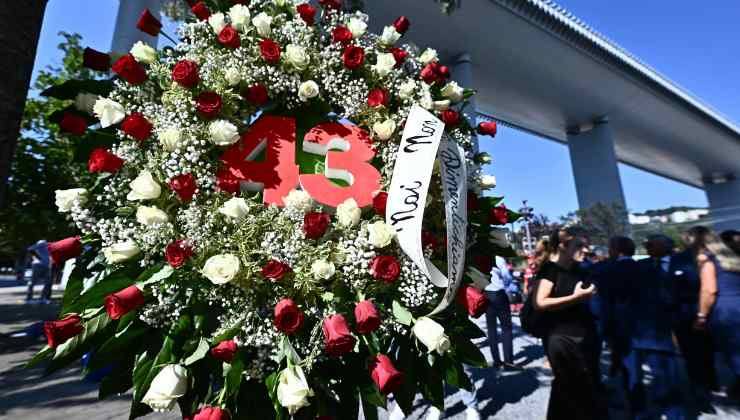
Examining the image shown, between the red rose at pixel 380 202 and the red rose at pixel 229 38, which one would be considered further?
the red rose at pixel 229 38

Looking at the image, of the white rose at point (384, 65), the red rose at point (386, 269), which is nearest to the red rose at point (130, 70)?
the white rose at point (384, 65)

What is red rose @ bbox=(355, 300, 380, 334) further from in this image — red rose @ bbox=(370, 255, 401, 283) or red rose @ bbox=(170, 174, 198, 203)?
red rose @ bbox=(170, 174, 198, 203)

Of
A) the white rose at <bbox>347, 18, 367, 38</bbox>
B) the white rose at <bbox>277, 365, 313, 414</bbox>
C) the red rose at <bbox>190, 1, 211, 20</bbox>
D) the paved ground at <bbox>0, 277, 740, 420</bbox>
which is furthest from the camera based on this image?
the paved ground at <bbox>0, 277, 740, 420</bbox>

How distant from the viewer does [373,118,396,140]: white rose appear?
1778 millimetres

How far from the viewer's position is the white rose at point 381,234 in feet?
4.77

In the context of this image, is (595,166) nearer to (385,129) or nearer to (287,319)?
(385,129)

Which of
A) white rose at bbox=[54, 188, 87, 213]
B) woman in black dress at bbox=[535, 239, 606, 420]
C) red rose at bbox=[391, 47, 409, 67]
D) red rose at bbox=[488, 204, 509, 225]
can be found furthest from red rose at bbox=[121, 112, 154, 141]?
woman in black dress at bbox=[535, 239, 606, 420]

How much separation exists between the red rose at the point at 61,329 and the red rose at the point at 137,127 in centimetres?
70

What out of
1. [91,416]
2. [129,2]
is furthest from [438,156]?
[129,2]

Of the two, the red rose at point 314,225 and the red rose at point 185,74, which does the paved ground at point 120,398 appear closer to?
the red rose at point 314,225

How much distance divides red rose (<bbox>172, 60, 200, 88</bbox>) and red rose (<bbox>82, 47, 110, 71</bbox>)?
0.43 metres

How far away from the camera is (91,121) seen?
1.67 m

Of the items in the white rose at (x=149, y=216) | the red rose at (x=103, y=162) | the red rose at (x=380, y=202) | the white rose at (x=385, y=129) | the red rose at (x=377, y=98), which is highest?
the red rose at (x=377, y=98)

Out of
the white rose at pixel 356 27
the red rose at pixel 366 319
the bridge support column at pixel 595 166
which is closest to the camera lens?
the red rose at pixel 366 319
